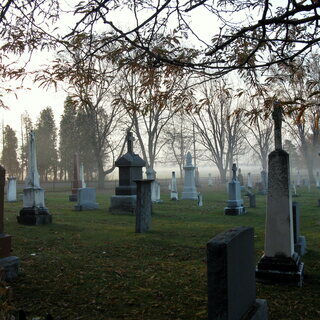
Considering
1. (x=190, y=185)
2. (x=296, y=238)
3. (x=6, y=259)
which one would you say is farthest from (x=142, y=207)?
(x=190, y=185)

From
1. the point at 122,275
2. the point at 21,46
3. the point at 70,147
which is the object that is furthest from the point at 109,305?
the point at 70,147

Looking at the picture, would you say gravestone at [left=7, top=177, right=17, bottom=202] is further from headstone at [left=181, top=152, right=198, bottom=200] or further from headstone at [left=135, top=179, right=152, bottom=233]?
headstone at [left=135, top=179, right=152, bottom=233]

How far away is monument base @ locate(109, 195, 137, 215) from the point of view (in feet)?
50.6

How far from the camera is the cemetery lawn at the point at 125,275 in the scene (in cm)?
455

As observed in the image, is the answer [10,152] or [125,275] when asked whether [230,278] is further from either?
[10,152]

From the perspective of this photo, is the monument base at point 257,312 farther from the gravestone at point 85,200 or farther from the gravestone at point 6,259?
the gravestone at point 85,200

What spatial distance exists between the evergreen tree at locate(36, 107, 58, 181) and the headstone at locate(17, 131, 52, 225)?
46584mm

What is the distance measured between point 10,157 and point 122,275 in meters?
61.2

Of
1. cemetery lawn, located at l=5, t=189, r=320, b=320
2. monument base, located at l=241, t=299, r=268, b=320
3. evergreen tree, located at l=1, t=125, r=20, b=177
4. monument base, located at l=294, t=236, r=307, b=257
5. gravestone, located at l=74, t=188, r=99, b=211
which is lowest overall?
cemetery lawn, located at l=5, t=189, r=320, b=320

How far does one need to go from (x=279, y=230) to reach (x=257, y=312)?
2.66 metres

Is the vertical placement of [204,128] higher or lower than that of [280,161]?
higher

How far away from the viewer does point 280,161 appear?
582cm

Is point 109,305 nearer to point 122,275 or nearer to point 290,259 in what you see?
point 122,275

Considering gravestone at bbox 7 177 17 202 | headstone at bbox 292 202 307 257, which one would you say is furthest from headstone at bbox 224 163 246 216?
gravestone at bbox 7 177 17 202
